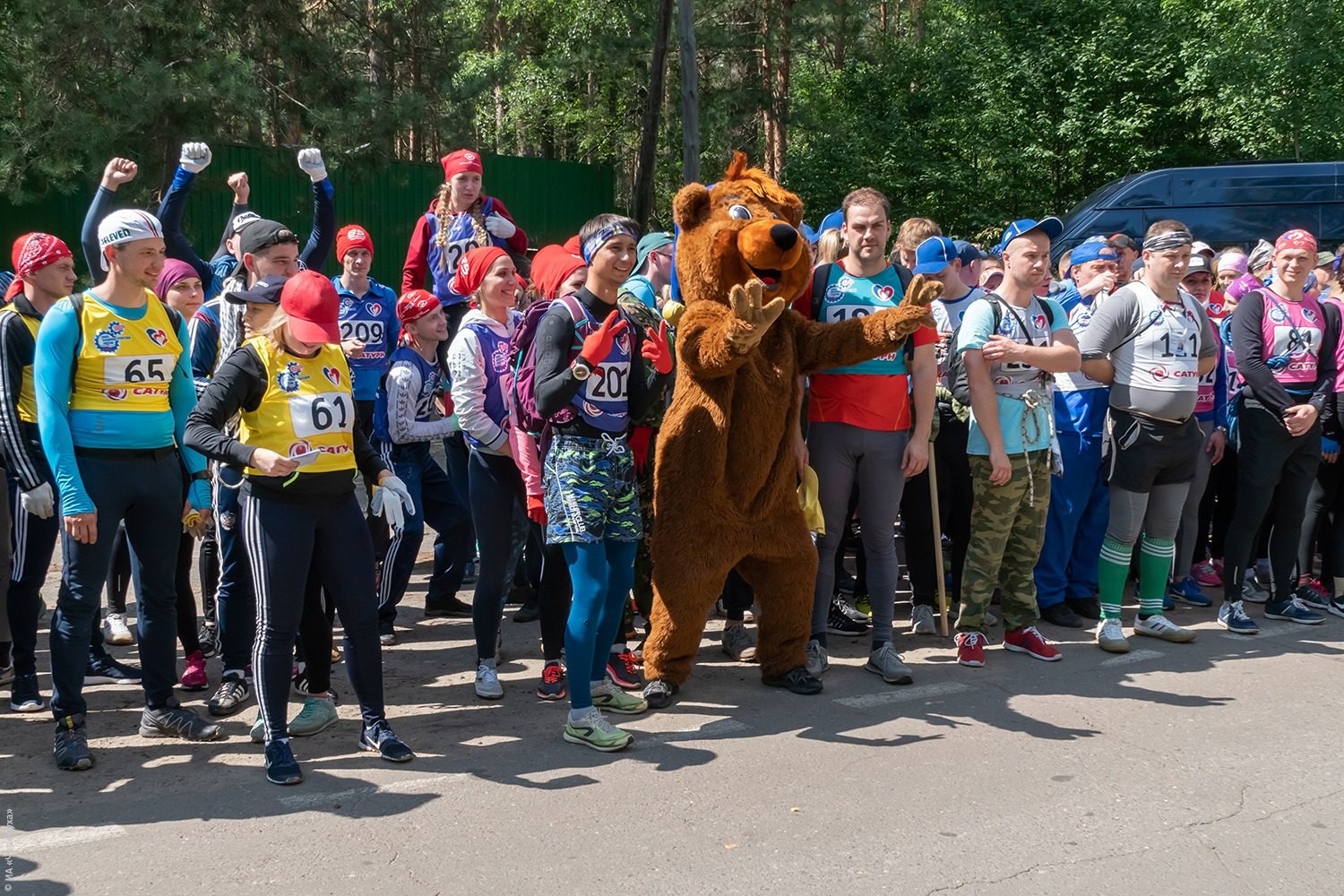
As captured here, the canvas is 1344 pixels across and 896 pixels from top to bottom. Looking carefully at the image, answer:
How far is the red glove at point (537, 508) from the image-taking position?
5309mm

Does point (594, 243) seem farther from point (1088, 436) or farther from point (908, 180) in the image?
point (908, 180)

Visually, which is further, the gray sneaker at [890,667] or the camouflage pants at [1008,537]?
the camouflage pants at [1008,537]

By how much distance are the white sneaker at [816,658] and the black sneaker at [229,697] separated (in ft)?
8.19

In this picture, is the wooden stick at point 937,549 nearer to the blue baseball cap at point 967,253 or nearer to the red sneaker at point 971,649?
the red sneaker at point 971,649

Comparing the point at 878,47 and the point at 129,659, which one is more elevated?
the point at 878,47

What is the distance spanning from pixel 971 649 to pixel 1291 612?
2.25 meters

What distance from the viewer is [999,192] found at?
68.1 ft

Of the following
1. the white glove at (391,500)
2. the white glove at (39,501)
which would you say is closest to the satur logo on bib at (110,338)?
the white glove at (39,501)

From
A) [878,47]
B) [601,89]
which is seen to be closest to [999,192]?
[878,47]

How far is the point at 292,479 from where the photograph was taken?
451 centimetres

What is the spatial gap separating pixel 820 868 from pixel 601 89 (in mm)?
24053

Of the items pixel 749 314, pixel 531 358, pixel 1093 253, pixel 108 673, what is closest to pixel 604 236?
pixel 531 358

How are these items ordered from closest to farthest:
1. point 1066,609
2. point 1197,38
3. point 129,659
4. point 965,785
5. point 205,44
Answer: point 965,785 → point 129,659 → point 1066,609 → point 205,44 → point 1197,38

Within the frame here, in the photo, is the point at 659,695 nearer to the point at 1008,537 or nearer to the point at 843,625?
the point at 843,625
